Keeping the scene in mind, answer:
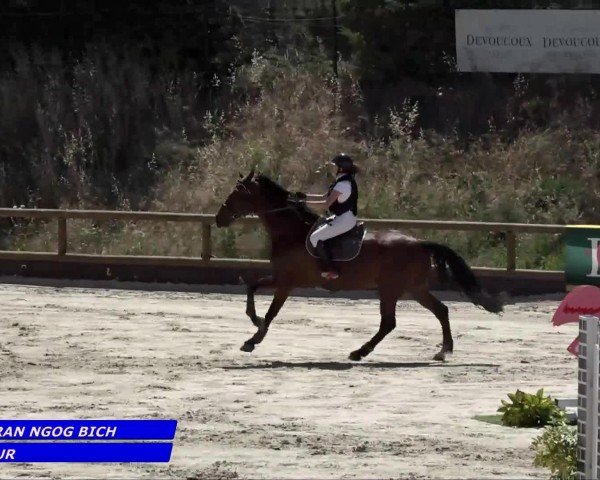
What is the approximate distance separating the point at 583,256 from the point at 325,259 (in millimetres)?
4858

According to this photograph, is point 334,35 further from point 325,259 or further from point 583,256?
point 583,256

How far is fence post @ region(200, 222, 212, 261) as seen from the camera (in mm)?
23938

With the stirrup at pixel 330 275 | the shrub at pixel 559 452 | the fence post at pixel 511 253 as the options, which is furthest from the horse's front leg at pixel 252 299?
the shrub at pixel 559 452

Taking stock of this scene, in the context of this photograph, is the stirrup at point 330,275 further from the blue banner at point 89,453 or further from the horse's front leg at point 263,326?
the blue banner at point 89,453

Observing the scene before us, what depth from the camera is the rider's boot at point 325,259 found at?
1711 cm

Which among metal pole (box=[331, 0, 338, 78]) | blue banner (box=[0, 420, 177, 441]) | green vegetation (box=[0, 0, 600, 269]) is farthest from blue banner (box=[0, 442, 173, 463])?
metal pole (box=[331, 0, 338, 78])

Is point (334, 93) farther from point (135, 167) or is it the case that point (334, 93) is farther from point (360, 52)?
point (135, 167)

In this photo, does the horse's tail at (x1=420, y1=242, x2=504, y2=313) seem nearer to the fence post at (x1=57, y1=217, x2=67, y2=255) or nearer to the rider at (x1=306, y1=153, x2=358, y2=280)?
the rider at (x1=306, y1=153, x2=358, y2=280)

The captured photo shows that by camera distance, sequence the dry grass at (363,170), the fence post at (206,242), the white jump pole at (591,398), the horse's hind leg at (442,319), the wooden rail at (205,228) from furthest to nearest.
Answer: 1. the dry grass at (363,170)
2. the fence post at (206,242)
3. the wooden rail at (205,228)
4. the horse's hind leg at (442,319)
5. the white jump pole at (591,398)

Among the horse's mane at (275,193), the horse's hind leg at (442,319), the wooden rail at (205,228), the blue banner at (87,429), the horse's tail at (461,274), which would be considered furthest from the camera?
the wooden rail at (205,228)

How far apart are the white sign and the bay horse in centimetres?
1276

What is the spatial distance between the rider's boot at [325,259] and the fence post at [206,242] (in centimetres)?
698

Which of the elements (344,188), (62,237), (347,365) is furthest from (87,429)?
(62,237)

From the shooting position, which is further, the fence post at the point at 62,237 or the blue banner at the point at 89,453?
the fence post at the point at 62,237
